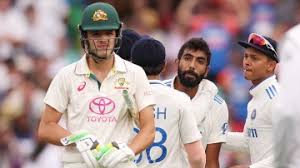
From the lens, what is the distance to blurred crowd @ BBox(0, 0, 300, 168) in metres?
14.5

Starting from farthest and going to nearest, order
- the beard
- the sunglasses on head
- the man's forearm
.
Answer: the beard, the sunglasses on head, the man's forearm

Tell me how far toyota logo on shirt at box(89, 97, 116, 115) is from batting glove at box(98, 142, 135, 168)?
0.82 feet

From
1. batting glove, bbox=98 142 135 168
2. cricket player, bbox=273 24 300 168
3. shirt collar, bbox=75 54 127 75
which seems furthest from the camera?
shirt collar, bbox=75 54 127 75

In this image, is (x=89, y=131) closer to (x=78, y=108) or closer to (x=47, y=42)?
(x=78, y=108)

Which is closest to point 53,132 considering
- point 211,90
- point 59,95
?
point 59,95

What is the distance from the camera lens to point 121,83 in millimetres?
7164

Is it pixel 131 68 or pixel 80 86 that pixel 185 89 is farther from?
pixel 80 86

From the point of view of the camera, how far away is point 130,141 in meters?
7.17

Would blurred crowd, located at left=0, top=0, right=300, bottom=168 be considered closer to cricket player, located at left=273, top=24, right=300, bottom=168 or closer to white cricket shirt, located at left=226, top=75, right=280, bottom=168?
white cricket shirt, located at left=226, top=75, right=280, bottom=168

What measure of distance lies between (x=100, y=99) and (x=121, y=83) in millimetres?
174

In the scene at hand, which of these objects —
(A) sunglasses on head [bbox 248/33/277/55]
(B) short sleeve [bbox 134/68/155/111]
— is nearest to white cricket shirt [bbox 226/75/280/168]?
(A) sunglasses on head [bbox 248/33/277/55]

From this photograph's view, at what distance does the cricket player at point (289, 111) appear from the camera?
4.04 m

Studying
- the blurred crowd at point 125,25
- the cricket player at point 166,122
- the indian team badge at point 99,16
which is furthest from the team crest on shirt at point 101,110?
the blurred crowd at point 125,25

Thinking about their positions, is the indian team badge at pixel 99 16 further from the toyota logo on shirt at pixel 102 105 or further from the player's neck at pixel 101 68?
the toyota logo on shirt at pixel 102 105
